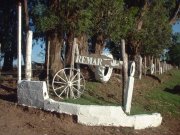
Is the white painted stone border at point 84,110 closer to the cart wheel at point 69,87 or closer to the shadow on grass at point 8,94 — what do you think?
the shadow on grass at point 8,94

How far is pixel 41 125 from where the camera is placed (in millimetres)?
10188

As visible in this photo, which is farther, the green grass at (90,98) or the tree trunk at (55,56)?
the tree trunk at (55,56)

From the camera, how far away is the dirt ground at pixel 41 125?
386 inches

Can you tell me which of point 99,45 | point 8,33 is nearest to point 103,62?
point 99,45

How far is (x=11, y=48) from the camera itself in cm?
2053

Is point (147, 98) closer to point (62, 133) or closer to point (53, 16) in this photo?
point (53, 16)

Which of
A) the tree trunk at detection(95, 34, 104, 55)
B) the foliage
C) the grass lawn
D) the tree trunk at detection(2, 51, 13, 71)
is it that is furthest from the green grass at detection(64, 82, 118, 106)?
the foliage

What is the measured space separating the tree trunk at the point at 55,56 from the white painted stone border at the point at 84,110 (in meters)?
3.63

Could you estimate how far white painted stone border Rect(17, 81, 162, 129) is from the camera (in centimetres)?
1064

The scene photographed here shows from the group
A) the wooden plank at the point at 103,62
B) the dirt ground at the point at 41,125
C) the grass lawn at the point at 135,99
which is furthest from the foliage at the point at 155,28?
the dirt ground at the point at 41,125

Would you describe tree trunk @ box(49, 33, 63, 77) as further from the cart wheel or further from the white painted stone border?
the white painted stone border

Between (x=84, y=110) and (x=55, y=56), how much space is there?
16.4 ft

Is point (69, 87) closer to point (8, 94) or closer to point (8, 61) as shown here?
point (8, 94)

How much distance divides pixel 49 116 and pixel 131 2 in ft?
53.7
